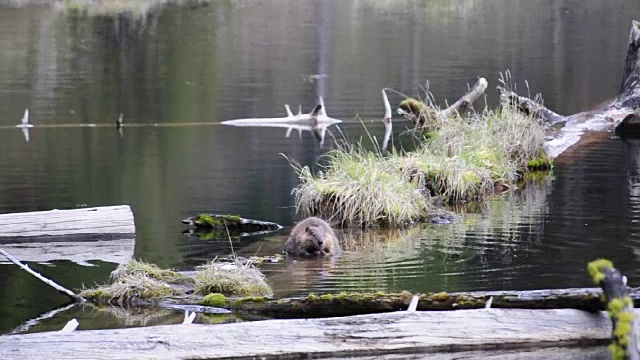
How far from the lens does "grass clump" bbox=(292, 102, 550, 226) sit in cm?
1920

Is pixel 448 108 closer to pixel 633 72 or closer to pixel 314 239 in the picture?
pixel 633 72

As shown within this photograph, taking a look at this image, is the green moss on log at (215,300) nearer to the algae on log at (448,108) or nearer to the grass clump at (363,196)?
the grass clump at (363,196)

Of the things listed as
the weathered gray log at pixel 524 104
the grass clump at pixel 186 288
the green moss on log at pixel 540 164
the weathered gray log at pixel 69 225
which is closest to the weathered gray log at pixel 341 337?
the grass clump at pixel 186 288

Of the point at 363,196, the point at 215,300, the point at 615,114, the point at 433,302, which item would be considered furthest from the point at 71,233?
the point at 615,114

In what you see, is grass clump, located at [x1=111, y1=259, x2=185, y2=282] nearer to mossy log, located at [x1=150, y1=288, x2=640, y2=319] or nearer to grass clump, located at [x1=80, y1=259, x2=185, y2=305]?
grass clump, located at [x1=80, y1=259, x2=185, y2=305]

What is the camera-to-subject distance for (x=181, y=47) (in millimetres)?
56094

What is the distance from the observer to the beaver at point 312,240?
16.3 m

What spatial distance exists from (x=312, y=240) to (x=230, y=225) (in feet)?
10.1

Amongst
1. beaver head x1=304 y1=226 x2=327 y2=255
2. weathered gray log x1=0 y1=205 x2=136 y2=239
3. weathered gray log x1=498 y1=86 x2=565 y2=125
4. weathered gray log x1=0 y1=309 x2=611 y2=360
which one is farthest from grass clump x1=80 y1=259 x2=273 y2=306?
weathered gray log x1=498 y1=86 x2=565 y2=125

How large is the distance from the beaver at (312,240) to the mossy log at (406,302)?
3.76m

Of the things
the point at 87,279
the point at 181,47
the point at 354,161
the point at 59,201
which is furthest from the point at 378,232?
the point at 181,47

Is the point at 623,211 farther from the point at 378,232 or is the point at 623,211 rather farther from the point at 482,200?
the point at 378,232

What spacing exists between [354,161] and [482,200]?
2590 millimetres

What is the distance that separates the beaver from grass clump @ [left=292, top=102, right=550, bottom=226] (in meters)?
2.49
